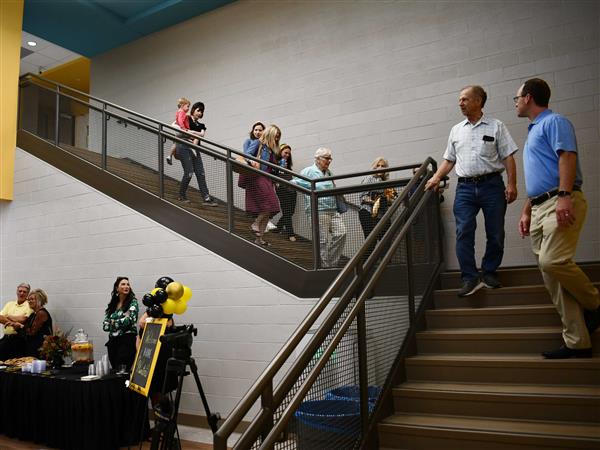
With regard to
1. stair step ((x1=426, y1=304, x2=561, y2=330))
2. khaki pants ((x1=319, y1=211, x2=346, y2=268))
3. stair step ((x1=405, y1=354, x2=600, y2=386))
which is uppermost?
khaki pants ((x1=319, y1=211, x2=346, y2=268))

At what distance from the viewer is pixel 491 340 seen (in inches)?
124

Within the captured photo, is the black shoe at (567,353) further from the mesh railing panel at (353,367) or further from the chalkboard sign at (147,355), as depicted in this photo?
the chalkboard sign at (147,355)

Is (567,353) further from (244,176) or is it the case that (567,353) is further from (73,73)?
(73,73)

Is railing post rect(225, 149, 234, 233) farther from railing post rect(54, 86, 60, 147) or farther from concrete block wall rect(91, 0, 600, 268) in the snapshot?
railing post rect(54, 86, 60, 147)

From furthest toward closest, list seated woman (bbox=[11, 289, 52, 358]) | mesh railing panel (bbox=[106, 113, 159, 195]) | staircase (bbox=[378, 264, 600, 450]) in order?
seated woman (bbox=[11, 289, 52, 358]) < mesh railing panel (bbox=[106, 113, 159, 195]) < staircase (bbox=[378, 264, 600, 450])

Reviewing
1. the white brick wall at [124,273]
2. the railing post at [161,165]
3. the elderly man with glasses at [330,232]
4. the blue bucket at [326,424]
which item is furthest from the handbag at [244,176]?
the blue bucket at [326,424]

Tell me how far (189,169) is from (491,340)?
3591mm

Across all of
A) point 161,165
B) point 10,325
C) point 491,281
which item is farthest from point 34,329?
point 491,281

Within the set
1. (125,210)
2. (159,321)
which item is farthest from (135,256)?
(159,321)

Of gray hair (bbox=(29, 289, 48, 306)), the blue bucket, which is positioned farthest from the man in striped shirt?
gray hair (bbox=(29, 289, 48, 306))

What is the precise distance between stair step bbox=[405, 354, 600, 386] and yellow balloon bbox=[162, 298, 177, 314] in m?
1.86

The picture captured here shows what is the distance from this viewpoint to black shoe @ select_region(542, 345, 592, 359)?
2.74 metres

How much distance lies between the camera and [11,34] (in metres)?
7.33

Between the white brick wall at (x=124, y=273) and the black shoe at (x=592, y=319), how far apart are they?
2380mm
